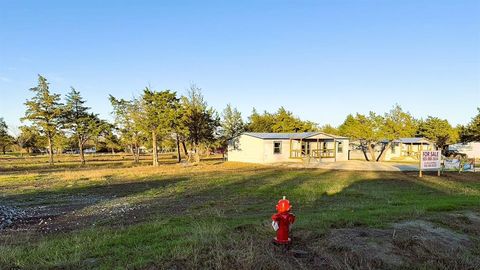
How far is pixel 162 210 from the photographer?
11.0 meters

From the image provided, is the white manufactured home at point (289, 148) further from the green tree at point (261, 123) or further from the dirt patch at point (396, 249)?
the dirt patch at point (396, 249)

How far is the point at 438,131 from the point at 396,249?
57638 mm

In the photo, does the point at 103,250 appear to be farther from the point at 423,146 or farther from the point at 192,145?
the point at 423,146

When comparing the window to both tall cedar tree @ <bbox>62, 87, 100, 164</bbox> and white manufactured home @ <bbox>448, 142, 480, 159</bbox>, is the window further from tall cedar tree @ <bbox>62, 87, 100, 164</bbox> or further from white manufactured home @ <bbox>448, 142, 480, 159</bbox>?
white manufactured home @ <bbox>448, 142, 480, 159</bbox>

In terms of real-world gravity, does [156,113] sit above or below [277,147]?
above

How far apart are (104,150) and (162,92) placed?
70.9 m

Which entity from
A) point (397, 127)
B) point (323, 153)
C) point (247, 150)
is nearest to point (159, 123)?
point (247, 150)

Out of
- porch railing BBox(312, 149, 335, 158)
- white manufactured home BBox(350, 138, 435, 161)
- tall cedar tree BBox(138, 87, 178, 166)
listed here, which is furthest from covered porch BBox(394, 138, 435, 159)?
tall cedar tree BBox(138, 87, 178, 166)

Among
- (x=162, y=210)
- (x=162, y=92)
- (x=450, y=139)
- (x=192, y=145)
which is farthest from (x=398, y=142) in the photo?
(x=162, y=210)

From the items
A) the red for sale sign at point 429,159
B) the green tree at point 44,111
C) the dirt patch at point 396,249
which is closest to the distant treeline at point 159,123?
the green tree at point 44,111

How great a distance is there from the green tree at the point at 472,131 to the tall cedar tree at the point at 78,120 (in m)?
52.6

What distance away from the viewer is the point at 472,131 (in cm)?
5294

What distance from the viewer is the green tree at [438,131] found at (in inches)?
2117

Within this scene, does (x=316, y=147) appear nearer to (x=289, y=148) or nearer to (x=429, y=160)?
(x=289, y=148)
